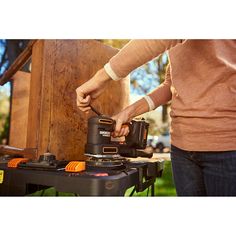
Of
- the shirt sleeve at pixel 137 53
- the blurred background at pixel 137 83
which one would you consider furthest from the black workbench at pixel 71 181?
the blurred background at pixel 137 83

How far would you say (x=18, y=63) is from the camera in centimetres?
95

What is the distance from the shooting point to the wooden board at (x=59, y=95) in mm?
753

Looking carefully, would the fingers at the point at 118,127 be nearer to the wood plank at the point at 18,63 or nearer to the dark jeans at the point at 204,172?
the dark jeans at the point at 204,172

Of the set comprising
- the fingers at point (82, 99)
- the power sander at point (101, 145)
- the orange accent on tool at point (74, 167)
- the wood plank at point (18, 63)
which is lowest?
the orange accent on tool at point (74, 167)

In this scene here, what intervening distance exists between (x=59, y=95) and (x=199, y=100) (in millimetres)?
391

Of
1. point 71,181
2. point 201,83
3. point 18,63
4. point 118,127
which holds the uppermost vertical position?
point 18,63

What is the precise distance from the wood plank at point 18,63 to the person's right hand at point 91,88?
0.25 m

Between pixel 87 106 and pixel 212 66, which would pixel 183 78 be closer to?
pixel 212 66

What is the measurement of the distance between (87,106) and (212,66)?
0.32 metres

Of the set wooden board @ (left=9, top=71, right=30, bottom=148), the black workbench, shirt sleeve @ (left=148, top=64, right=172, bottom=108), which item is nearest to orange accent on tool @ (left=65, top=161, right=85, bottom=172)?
the black workbench

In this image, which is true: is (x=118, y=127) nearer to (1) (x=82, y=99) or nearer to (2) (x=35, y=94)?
(1) (x=82, y=99)

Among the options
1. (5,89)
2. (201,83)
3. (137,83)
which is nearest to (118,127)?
(201,83)

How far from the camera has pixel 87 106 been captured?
0.72m
